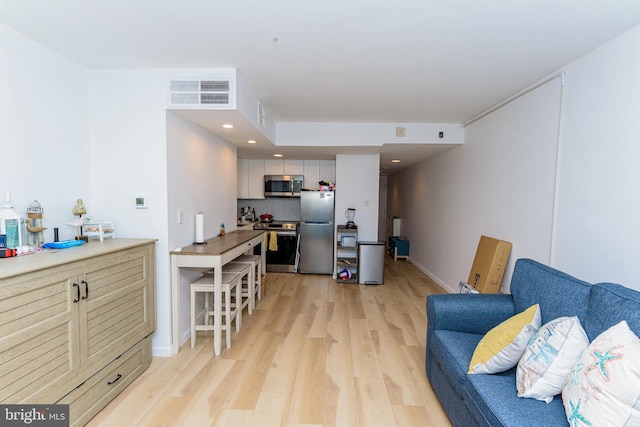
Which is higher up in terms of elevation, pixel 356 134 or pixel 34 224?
pixel 356 134

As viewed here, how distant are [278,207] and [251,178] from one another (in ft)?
2.65

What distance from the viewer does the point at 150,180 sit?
2.39m

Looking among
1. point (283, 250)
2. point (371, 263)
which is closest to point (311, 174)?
point (283, 250)

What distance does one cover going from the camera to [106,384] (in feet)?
6.04

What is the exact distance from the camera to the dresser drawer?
5.32 ft

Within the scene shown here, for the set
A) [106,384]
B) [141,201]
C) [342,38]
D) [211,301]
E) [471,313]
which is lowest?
[106,384]

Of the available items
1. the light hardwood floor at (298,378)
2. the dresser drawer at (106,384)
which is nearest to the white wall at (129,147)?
the dresser drawer at (106,384)

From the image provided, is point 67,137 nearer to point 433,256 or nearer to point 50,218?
point 50,218

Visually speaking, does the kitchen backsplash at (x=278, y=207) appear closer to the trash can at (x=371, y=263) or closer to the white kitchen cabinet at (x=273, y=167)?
the white kitchen cabinet at (x=273, y=167)

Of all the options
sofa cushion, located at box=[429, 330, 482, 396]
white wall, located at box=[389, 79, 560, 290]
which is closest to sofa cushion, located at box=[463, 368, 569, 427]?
sofa cushion, located at box=[429, 330, 482, 396]

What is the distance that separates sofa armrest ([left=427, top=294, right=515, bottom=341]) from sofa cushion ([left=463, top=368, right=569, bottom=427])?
1.70 feet

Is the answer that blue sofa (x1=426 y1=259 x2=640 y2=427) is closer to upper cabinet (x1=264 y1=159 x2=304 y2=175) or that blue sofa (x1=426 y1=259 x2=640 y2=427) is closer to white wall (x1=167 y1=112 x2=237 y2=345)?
white wall (x1=167 y1=112 x2=237 y2=345)

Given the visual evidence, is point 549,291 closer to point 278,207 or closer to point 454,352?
point 454,352

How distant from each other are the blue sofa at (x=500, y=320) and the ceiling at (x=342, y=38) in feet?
5.01
